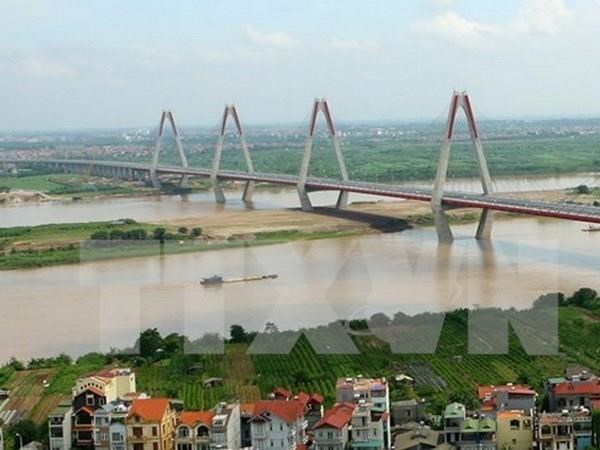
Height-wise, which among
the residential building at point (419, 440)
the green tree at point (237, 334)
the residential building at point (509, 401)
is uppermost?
the residential building at point (509, 401)

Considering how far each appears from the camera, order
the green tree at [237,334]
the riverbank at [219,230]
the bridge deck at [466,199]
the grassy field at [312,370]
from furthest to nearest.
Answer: the riverbank at [219,230] < the bridge deck at [466,199] < the green tree at [237,334] < the grassy field at [312,370]

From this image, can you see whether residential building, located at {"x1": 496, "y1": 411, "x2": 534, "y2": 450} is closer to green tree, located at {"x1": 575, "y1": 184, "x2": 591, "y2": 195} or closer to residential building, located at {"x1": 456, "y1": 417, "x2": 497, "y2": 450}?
residential building, located at {"x1": 456, "y1": 417, "x2": 497, "y2": 450}

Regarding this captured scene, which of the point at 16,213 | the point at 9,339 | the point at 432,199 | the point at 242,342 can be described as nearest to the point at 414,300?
the point at 242,342

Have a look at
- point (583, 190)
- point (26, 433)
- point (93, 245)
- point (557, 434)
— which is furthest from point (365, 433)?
point (583, 190)

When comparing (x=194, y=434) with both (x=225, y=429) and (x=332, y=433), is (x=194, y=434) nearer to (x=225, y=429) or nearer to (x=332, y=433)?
(x=225, y=429)

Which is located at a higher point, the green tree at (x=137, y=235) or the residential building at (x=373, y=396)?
the residential building at (x=373, y=396)

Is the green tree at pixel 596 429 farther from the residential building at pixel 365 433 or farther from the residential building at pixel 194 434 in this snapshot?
the residential building at pixel 194 434

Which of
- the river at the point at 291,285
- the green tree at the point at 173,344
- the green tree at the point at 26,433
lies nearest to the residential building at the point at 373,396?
the green tree at the point at 26,433

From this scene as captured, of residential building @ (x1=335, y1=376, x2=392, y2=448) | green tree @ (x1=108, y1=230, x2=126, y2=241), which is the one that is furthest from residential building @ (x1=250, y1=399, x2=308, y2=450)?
green tree @ (x1=108, y1=230, x2=126, y2=241)
